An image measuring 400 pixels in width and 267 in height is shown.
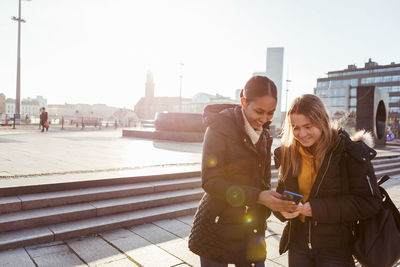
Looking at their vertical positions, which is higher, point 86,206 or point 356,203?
point 356,203

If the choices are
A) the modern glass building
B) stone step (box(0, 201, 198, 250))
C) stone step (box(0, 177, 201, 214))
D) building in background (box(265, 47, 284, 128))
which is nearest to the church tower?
building in background (box(265, 47, 284, 128))

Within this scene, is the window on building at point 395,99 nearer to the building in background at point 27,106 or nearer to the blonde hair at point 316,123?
the blonde hair at point 316,123

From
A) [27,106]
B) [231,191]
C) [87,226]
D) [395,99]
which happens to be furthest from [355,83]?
[27,106]

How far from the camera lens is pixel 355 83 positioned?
90.6 m

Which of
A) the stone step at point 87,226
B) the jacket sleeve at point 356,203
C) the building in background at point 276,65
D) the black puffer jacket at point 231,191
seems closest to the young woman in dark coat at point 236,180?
the black puffer jacket at point 231,191

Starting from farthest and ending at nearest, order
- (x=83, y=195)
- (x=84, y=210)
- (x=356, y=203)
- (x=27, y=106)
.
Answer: (x=27, y=106), (x=83, y=195), (x=84, y=210), (x=356, y=203)

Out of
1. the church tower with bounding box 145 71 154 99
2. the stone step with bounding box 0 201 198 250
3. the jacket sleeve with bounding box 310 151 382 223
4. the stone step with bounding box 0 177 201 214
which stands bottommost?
the stone step with bounding box 0 201 198 250

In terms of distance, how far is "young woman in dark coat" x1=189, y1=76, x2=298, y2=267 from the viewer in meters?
1.62

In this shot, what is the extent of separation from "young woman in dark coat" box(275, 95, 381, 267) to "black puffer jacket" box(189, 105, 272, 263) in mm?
268

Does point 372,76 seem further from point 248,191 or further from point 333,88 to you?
point 248,191

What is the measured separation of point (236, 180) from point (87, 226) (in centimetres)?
309

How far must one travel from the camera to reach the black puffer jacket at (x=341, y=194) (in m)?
1.75

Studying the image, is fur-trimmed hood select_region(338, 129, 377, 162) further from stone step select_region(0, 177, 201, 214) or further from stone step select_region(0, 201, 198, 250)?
stone step select_region(0, 177, 201, 214)

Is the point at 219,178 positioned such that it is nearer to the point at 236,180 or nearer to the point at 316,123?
the point at 236,180
